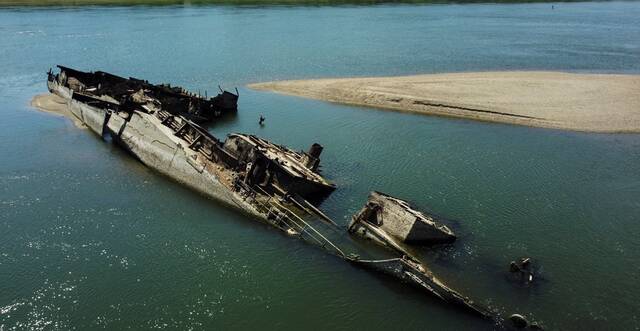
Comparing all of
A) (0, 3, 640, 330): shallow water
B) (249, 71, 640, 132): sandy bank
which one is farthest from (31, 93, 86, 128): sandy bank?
(249, 71, 640, 132): sandy bank

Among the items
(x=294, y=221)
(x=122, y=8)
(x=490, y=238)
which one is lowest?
(x=122, y=8)

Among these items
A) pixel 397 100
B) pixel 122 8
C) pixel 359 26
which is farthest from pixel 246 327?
pixel 122 8

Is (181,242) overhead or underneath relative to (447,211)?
underneath

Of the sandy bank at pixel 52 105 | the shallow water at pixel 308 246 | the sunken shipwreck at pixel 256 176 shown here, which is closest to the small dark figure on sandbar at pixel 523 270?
the shallow water at pixel 308 246

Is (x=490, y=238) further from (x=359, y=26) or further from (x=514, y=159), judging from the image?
(x=359, y=26)

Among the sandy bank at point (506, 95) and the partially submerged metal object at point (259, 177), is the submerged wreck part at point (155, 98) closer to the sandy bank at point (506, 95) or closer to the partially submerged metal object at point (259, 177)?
the partially submerged metal object at point (259, 177)

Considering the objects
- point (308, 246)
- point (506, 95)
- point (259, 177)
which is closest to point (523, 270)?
point (308, 246)
